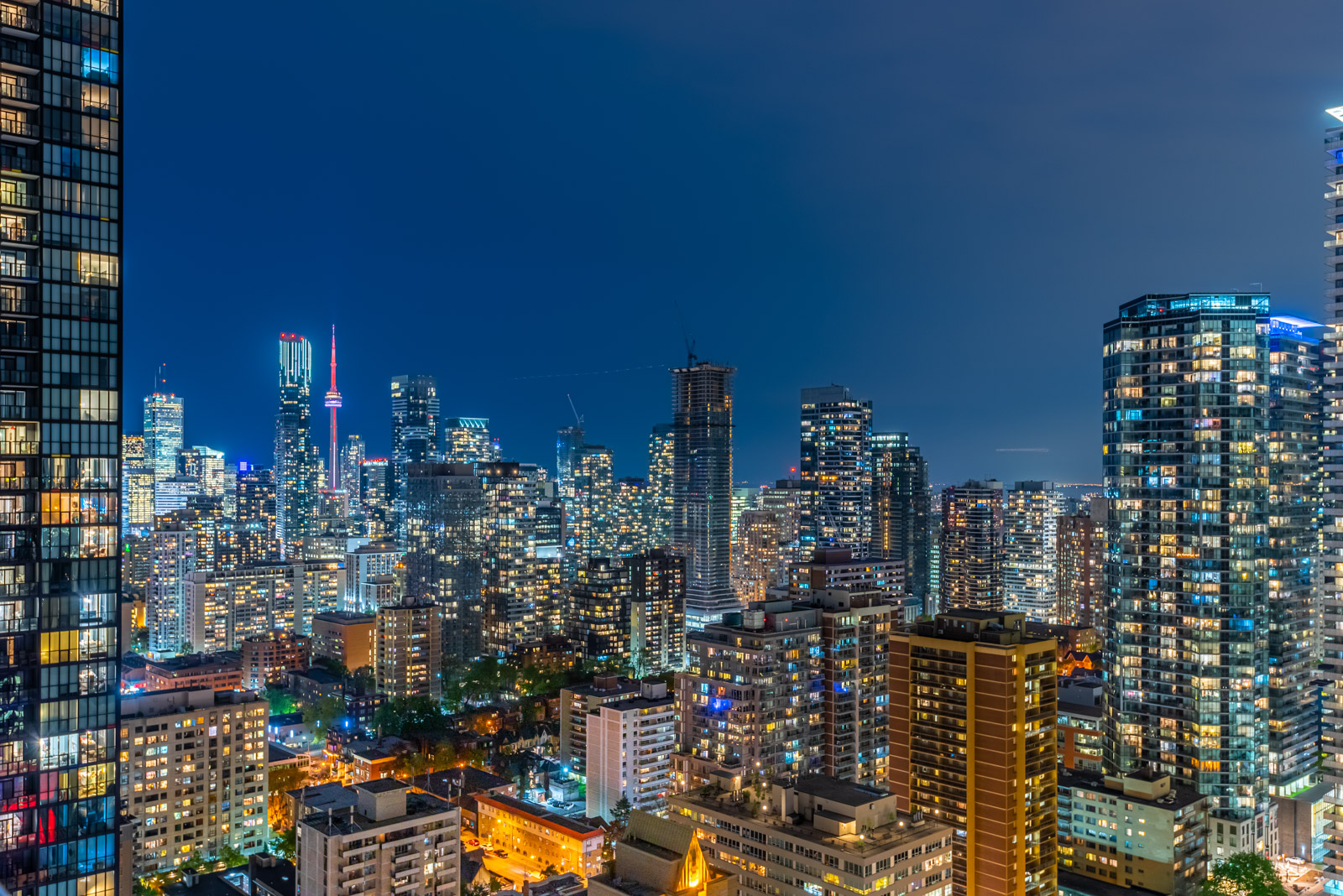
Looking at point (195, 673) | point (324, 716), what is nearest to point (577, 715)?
point (324, 716)

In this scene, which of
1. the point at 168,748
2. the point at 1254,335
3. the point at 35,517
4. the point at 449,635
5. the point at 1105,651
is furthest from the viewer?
the point at 449,635

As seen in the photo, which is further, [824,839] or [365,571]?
[365,571]

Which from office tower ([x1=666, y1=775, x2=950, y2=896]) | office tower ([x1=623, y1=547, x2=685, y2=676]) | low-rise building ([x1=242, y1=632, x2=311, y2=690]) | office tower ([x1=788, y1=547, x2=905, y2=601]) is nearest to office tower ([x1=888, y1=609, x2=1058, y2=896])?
office tower ([x1=666, y1=775, x2=950, y2=896])

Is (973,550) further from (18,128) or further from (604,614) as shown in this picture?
(18,128)

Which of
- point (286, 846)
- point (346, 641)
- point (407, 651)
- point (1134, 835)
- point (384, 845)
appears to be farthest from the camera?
point (346, 641)

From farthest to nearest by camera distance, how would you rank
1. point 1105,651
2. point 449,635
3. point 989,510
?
point 989,510 → point 449,635 → point 1105,651

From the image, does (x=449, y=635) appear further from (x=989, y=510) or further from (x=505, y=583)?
(x=989, y=510)

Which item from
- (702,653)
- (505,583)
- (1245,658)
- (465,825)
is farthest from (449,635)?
(1245,658)
